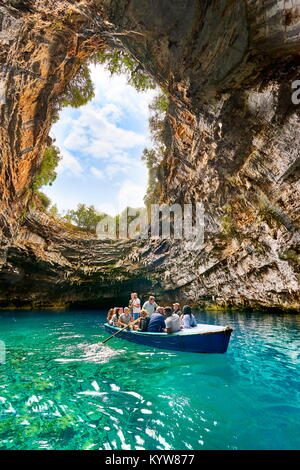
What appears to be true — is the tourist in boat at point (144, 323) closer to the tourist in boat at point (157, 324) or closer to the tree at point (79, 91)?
the tourist in boat at point (157, 324)

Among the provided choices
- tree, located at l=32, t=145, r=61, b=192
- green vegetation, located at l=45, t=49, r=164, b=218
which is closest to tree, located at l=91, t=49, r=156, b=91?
green vegetation, located at l=45, t=49, r=164, b=218

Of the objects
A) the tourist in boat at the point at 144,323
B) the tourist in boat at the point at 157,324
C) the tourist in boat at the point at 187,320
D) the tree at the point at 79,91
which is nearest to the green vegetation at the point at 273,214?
the tourist in boat at the point at 187,320

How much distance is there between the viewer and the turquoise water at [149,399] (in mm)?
3395

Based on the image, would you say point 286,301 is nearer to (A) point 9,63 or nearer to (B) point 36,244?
(B) point 36,244

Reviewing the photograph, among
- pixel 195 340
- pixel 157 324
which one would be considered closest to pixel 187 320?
pixel 157 324

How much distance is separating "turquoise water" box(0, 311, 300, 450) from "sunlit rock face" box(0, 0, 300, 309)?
6609mm

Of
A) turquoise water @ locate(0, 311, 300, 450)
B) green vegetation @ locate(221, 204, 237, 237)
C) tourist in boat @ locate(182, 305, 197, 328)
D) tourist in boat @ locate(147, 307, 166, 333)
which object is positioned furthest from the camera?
green vegetation @ locate(221, 204, 237, 237)

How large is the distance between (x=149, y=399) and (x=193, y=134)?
10.5m

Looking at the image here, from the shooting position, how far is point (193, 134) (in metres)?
11.3

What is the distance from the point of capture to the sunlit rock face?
738 cm

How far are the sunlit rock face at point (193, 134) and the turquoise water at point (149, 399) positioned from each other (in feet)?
21.7

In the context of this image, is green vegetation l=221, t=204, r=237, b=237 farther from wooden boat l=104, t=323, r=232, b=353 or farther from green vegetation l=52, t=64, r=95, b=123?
green vegetation l=52, t=64, r=95, b=123

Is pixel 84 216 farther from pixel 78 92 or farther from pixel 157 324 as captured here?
pixel 157 324

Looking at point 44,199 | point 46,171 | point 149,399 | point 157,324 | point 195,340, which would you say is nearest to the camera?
point 149,399
